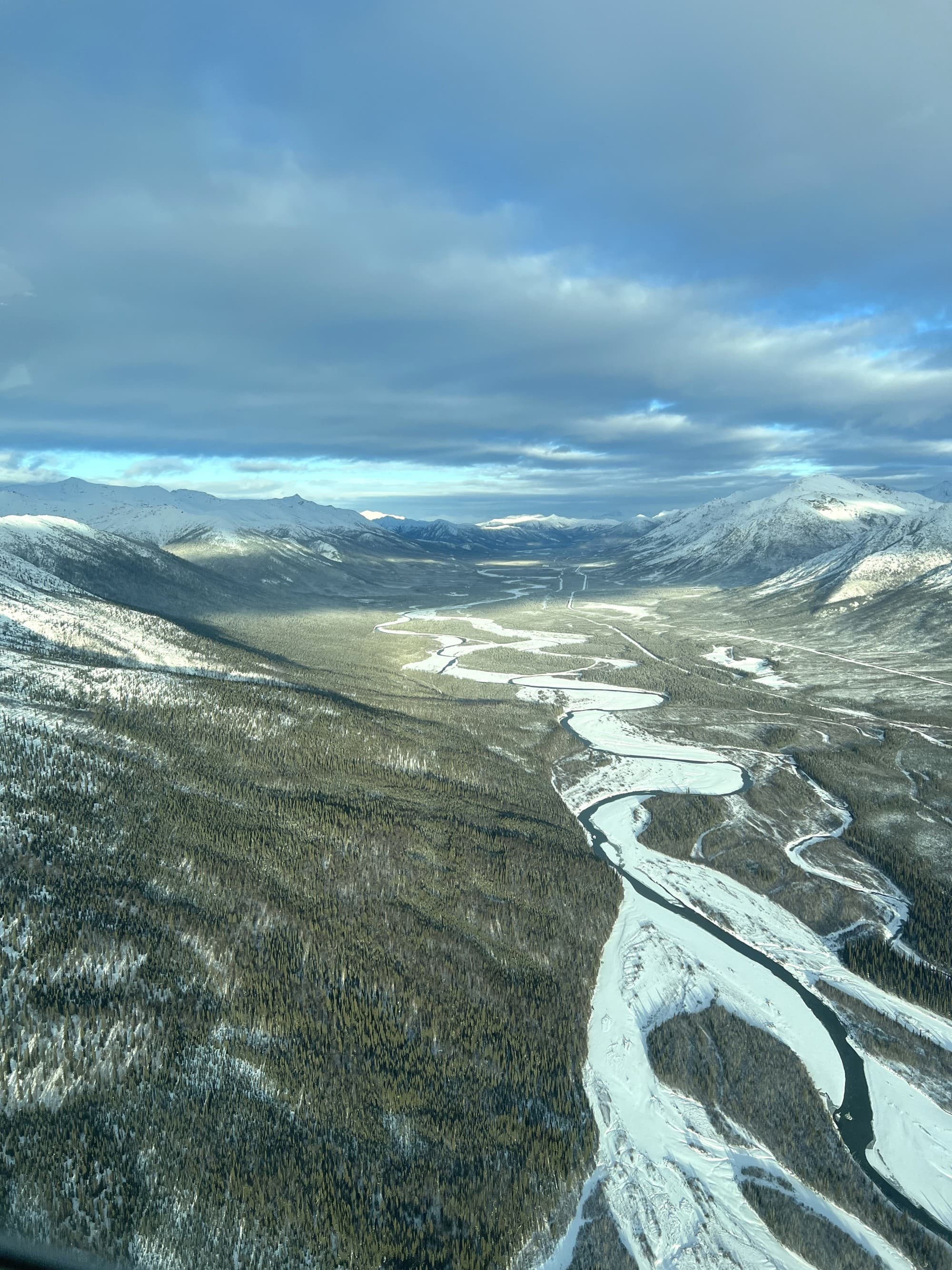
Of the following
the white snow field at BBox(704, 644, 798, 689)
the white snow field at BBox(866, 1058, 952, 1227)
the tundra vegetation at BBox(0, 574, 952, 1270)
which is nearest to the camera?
the tundra vegetation at BBox(0, 574, 952, 1270)

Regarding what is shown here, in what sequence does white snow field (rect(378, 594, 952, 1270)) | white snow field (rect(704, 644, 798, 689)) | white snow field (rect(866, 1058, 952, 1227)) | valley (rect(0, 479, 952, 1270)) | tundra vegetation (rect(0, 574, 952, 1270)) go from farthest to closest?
white snow field (rect(704, 644, 798, 689)) < white snow field (rect(866, 1058, 952, 1227)) < white snow field (rect(378, 594, 952, 1270)) < valley (rect(0, 479, 952, 1270)) < tundra vegetation (rect(0, 574, 952, 1270))

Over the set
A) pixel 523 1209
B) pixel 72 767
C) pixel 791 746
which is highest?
pixel 72 767

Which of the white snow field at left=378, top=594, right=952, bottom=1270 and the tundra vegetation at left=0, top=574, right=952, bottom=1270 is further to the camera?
the white snow field at left=378, top=594, right=952, bottom=1270

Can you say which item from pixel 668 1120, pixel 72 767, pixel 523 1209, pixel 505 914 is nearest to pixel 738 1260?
pixel 668 1120

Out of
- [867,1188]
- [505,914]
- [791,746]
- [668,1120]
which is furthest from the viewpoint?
[791,746]

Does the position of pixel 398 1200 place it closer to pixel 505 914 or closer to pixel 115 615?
pixel 505 914

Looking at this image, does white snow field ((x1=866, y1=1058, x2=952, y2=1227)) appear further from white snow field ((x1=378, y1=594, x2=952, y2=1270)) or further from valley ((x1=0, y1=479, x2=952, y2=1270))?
valley ((x1=0, y1=479, x2=952, y2=1270))

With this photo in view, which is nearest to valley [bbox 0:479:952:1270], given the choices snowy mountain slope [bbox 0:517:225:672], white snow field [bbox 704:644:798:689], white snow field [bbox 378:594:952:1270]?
white snow field [bbox 378:594:952:1270]
